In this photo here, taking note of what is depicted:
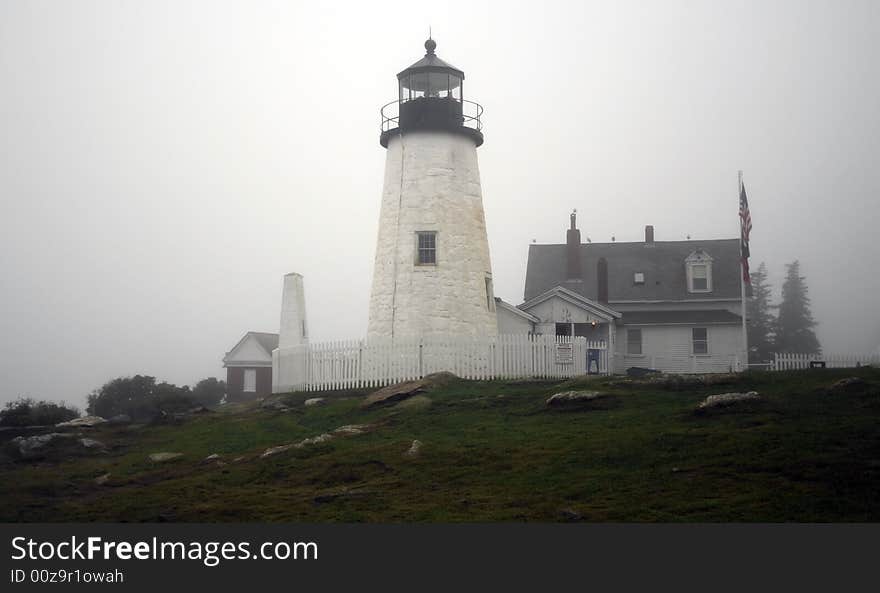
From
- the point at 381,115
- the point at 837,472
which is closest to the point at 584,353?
the point at 381,115

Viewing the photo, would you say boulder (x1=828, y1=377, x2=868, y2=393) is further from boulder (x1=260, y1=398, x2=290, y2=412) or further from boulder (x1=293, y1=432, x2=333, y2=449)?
boulder (x1=260, y1=398, x2=290, y2=412)

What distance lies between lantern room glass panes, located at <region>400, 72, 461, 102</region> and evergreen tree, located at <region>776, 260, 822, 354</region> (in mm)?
39450

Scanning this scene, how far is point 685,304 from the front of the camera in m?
44.6

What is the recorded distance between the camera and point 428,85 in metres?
34.5

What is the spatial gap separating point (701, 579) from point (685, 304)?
3311 cm

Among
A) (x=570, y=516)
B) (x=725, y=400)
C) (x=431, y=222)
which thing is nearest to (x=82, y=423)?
(x=431, y=222)

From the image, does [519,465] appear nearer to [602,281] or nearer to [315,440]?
[315,440]

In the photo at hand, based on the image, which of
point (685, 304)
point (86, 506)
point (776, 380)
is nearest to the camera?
point (86, 506)

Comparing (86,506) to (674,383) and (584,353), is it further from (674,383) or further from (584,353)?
(584,353)

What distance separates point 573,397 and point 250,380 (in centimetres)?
3264

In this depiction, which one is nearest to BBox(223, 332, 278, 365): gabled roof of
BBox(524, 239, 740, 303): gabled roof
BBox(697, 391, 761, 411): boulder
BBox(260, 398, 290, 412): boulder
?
BBox(524, 239, 740, 303): gabled roof

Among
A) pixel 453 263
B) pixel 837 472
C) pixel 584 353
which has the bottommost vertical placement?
pixel 837 472

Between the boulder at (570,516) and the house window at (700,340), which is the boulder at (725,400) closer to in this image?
the boulder at (570,516)

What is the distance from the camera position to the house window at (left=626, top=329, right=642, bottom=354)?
4219cm
